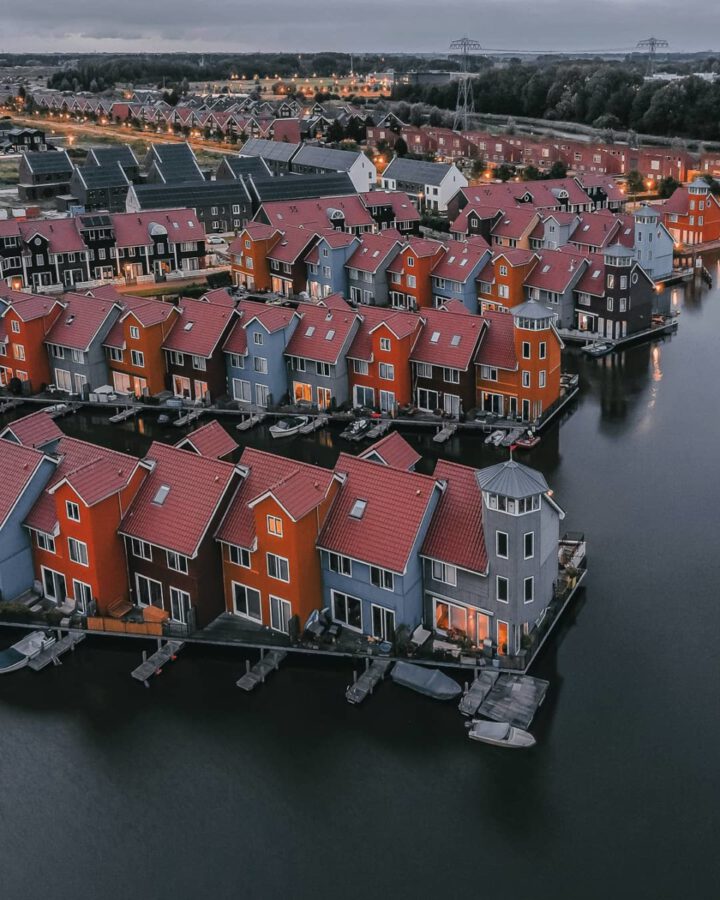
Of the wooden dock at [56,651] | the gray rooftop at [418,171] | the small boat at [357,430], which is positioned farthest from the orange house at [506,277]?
the wooden dock at [56,651]

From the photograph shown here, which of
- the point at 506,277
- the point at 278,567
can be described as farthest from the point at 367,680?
the point at 506,277

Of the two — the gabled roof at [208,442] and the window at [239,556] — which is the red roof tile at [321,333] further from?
the window at [239,556]

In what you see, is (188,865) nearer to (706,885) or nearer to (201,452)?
(706,885)

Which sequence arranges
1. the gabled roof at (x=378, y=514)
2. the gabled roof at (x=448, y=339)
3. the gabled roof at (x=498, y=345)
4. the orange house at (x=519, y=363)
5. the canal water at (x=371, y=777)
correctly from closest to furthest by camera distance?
1. the canal water at (x=371, y=777)
2. the gabled roof at (x=378, y=514)
3. the orange house at (x=519, y=363)
4. the gabled roof at (x=498, y=345)
5. the gabled roof at (x=448, y=339)

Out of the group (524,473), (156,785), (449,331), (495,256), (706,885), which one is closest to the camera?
(706,885)

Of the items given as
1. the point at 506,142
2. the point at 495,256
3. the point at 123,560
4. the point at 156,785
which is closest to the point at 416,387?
the point at 495,256

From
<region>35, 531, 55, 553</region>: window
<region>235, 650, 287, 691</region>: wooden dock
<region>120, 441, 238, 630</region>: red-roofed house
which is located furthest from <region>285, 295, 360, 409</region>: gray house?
<region>235, 650, 287, 691</region>: wooden dock

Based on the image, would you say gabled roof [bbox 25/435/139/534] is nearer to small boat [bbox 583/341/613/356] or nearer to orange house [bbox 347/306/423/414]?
orange house [bbox 347/306/423/414]
